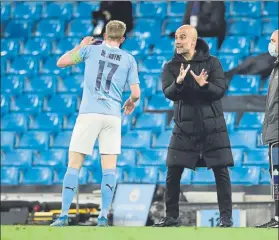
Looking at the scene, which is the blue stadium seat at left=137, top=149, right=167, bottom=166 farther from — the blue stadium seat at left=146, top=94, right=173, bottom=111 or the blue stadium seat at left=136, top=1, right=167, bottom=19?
the blue stadium seat at left=136, top=1, right=167, bottom=19

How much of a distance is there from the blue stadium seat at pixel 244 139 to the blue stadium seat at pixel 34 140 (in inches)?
106

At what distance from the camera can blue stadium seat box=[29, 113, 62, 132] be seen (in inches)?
535

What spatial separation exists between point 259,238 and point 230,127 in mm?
7085

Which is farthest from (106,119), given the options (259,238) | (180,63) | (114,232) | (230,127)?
(230,127)

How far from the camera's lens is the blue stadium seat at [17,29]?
1464cm

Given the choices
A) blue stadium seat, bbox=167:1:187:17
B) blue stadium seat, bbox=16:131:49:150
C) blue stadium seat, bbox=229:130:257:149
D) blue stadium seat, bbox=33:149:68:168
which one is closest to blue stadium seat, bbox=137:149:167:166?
blue stadium seat, bbox=229:130:257:149

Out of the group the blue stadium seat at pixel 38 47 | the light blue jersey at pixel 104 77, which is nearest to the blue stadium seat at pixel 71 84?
the blue stadium seat at pixel 38 47

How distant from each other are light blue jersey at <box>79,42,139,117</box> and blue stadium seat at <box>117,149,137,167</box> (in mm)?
5936

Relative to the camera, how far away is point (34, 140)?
1359cm

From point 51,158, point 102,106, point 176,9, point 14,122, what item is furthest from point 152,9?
point 102,106

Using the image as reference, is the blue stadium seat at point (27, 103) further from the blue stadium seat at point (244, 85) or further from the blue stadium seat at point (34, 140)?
the blue stadium seat at point (244, 85)

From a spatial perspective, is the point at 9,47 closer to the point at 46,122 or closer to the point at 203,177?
the point at 46,122

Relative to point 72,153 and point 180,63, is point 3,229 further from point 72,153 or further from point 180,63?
point 180,63

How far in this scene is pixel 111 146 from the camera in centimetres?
700
